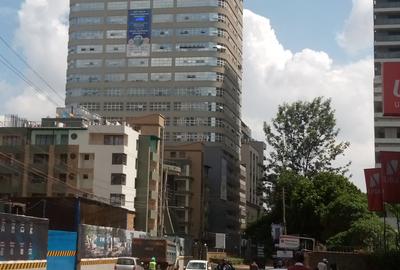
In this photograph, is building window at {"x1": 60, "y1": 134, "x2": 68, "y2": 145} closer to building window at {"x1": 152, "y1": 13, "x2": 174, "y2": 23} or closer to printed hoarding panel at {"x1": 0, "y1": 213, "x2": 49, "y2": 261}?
building window at {"x1": 152, "y1": 13, "x2": 174, "y2": 23}

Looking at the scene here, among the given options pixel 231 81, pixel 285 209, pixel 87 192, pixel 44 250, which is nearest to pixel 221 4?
pixel 231 81

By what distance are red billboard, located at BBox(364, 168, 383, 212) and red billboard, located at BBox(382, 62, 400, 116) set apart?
5841 millimetres

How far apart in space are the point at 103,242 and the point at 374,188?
16.7 meters

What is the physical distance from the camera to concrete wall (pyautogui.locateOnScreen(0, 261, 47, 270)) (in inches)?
875

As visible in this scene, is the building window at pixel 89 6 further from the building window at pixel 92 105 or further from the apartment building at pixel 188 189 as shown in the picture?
the apartment building at pixel 188 189

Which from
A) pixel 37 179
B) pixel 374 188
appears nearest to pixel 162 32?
pixel 37 179

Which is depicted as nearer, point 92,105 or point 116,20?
point 92,105

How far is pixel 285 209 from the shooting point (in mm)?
67125

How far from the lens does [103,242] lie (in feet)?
129

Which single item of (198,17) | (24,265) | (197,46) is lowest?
(24,265)

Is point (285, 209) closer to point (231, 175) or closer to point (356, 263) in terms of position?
point (356, 263)

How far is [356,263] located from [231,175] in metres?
98.4

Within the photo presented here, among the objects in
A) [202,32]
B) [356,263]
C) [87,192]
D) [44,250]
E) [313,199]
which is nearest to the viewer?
[44,250]

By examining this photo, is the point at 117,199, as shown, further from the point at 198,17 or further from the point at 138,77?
the point at 198,17
